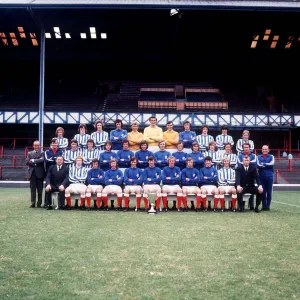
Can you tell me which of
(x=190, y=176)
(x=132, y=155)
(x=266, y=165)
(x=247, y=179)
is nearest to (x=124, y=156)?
(x=132, y=155)

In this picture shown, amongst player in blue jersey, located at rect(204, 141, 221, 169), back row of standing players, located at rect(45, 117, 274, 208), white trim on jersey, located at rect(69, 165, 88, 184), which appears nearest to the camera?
white trim on jersey, located at rect(69, 165, 88, 184)

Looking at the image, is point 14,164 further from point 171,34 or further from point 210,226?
point 210,226

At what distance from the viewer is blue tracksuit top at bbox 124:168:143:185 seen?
11.0m

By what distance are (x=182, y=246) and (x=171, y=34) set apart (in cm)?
2871

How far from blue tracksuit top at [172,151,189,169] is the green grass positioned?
3.24m

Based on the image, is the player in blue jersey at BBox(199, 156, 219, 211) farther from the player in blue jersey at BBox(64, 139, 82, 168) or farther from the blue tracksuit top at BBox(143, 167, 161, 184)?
the player in blue jersey at BBox(64, 139, 82, 168)

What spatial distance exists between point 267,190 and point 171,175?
108 inches

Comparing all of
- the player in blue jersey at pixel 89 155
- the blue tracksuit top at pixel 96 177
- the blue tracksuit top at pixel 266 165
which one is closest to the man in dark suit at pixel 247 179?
the blue tracksuit top at pixel 266 165

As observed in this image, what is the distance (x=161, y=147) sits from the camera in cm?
1153

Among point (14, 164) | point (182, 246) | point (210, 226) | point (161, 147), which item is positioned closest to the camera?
point (182, 246)

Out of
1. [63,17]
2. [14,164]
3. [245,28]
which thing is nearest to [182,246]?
[14,164]

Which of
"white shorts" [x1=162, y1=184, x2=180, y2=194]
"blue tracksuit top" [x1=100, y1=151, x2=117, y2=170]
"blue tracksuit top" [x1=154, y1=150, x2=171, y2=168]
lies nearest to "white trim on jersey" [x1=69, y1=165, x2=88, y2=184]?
"blue tracksuit top" [x1=100, y1=151, x2=117, y2=170]

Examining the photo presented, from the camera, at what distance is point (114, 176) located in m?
11.1

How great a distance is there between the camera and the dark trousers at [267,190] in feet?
36.8
